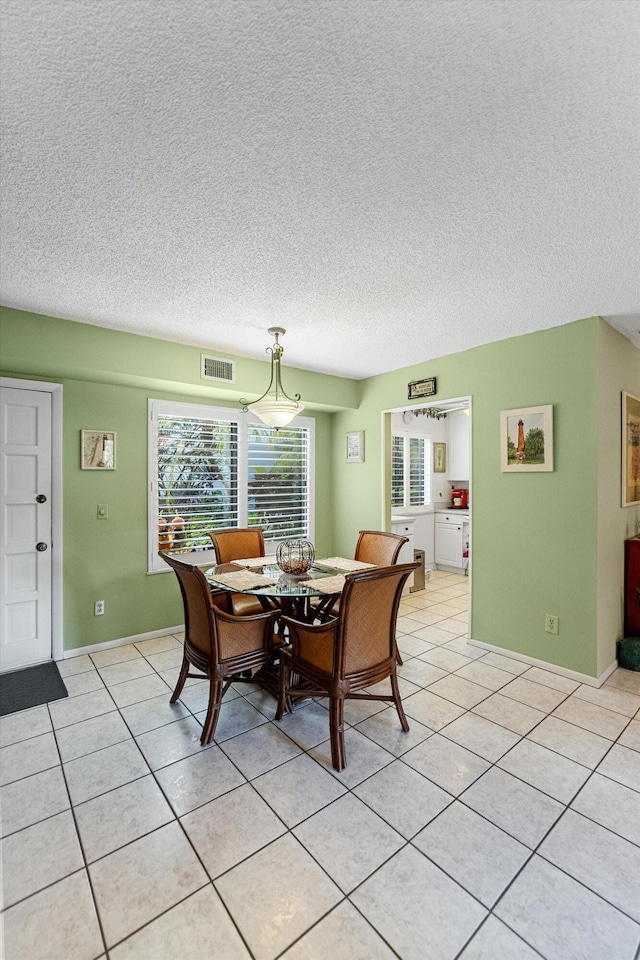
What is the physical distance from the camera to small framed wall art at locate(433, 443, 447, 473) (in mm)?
6430

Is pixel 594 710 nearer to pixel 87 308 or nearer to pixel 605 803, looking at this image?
pixel 605 803

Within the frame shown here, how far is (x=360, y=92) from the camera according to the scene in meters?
1.24

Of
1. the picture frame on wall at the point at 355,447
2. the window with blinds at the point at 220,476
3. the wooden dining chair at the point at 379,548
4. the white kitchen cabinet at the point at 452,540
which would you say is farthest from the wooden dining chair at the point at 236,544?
the white kitchen cabinet at the point at 452,540

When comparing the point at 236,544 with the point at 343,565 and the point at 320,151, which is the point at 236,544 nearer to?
the point at 343,565

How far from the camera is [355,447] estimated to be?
496cm

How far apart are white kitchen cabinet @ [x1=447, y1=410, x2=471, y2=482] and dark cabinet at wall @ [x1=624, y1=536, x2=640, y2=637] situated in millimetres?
3098

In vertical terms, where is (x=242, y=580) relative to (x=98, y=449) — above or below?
below

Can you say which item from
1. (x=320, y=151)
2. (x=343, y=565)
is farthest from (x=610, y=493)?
(x=320, y=151)

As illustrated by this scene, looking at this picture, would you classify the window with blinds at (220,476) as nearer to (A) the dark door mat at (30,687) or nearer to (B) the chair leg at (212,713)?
(A) the dark door mat at (30,687)

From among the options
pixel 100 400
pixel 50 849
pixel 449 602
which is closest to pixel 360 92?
pixel 50 849

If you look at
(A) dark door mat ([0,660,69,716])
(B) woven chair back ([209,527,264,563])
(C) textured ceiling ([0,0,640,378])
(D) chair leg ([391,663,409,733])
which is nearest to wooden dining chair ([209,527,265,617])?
(B) woven chair back ([209,527,264,563])

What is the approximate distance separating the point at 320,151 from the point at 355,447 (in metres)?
3.60

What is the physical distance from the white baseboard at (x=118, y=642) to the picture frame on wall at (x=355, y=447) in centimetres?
257

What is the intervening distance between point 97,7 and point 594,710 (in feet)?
12.5
